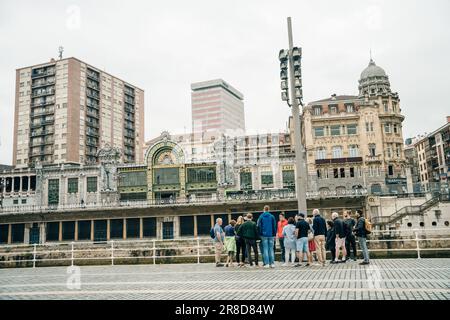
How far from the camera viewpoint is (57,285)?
9.62m

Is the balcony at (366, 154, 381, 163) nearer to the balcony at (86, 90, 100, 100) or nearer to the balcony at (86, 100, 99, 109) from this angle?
the balcony at (86, 100, 99, 109)

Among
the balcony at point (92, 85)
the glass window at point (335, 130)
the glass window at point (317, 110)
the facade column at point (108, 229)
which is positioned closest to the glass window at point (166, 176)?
the facade column at point (108, 229)

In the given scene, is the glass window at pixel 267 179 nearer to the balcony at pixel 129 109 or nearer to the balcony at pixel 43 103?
the balcony at pixel 129 109

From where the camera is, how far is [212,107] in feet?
495

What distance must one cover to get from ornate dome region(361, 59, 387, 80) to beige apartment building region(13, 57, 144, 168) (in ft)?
150

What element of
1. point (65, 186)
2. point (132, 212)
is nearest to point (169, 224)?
point (132, 212)

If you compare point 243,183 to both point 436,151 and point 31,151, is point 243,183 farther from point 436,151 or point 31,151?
point 31,151

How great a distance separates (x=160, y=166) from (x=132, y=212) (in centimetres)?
831

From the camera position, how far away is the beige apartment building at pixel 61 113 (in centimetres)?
7075

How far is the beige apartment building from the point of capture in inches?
2785

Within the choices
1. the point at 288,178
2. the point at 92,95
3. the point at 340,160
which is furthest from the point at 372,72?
the point at 92,95

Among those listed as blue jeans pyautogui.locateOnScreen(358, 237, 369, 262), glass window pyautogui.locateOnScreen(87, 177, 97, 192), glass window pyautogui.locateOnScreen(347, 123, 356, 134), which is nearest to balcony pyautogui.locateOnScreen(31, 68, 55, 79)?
glass window pyautogui.locateOnScreen(87, 177, 97, 192)

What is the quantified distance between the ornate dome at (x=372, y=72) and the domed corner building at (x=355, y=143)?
7033 millimetres

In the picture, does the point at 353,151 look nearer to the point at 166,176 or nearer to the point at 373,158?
the point at 373,158
